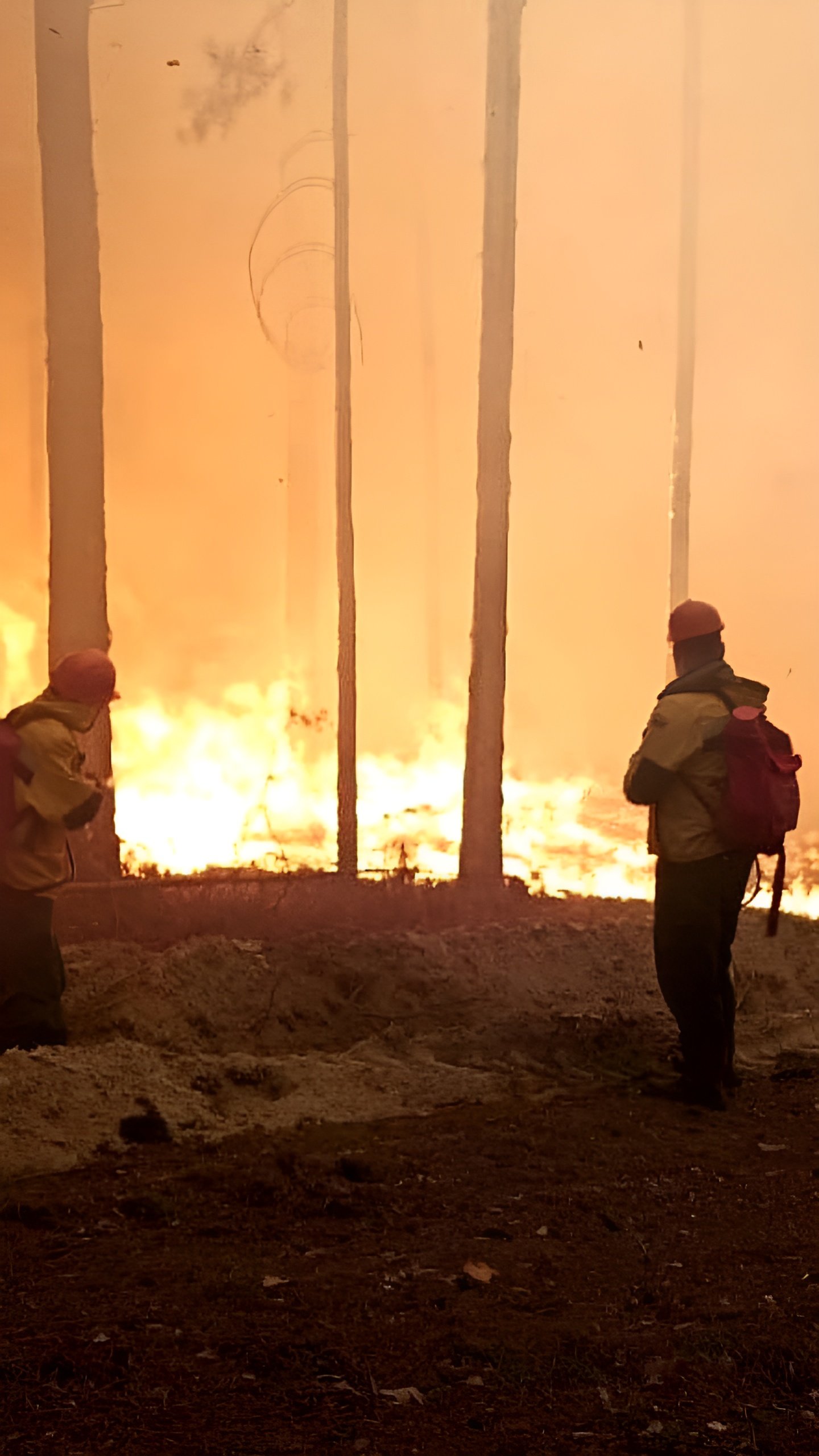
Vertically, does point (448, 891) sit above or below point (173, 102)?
below

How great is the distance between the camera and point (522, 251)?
1712 centimetres

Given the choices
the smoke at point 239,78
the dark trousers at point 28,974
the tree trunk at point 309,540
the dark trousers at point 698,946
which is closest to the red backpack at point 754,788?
the dark trousers at point 698,946

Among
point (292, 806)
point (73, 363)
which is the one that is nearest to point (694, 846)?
point (73, 363)

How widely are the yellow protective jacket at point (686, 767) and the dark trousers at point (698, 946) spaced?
0.32 ft

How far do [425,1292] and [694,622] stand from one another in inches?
134

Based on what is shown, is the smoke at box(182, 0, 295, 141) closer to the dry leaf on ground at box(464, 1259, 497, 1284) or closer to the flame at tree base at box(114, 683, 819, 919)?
the flame at tree base at box(114, 683, 819, 919)

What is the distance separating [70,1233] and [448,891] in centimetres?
714

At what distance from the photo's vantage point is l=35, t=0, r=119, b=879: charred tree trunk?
9.89 m

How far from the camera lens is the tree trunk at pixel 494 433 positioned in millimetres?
11906

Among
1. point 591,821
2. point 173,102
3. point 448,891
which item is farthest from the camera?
point 591,821

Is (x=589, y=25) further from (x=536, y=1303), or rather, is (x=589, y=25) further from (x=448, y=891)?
(x=536, y=1303)

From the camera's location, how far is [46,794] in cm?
597

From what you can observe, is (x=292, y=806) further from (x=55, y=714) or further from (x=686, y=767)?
(x=686, y=767)

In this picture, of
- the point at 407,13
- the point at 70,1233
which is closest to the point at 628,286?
the point at 407,13
